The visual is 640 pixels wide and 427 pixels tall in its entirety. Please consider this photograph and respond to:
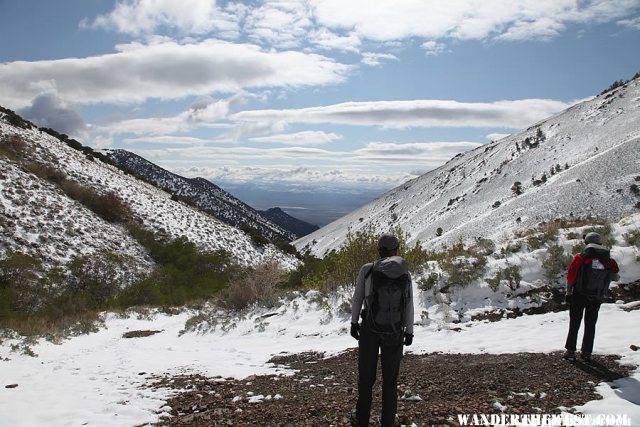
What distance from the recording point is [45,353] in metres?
11.4

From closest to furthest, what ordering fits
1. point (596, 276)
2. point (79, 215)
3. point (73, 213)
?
point (596, 276) → point (73, 213) → point (79, 215)

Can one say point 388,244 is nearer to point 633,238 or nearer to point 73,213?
point 633,238

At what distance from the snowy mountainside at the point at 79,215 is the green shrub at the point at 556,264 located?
23.4 metres

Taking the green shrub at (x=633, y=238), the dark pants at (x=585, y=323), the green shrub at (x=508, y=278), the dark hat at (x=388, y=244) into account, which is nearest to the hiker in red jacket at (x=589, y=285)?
the dark pants at (x=585, y=323)

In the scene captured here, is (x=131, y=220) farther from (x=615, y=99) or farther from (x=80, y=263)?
(x=615, y=99)

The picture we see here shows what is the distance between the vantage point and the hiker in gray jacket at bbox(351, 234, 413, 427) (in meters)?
4.61

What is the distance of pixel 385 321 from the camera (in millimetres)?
4602

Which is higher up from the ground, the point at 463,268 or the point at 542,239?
the point at 542,239

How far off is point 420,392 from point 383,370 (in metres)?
1.47

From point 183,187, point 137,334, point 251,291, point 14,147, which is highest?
point 183,187

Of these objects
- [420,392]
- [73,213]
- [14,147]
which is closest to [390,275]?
[420,392]

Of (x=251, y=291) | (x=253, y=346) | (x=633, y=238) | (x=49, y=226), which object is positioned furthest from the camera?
(x=49, y=226)

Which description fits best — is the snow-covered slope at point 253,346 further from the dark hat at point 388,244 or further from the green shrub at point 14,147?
the green shrub at point 14,147

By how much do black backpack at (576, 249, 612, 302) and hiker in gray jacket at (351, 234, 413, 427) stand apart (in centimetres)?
353
